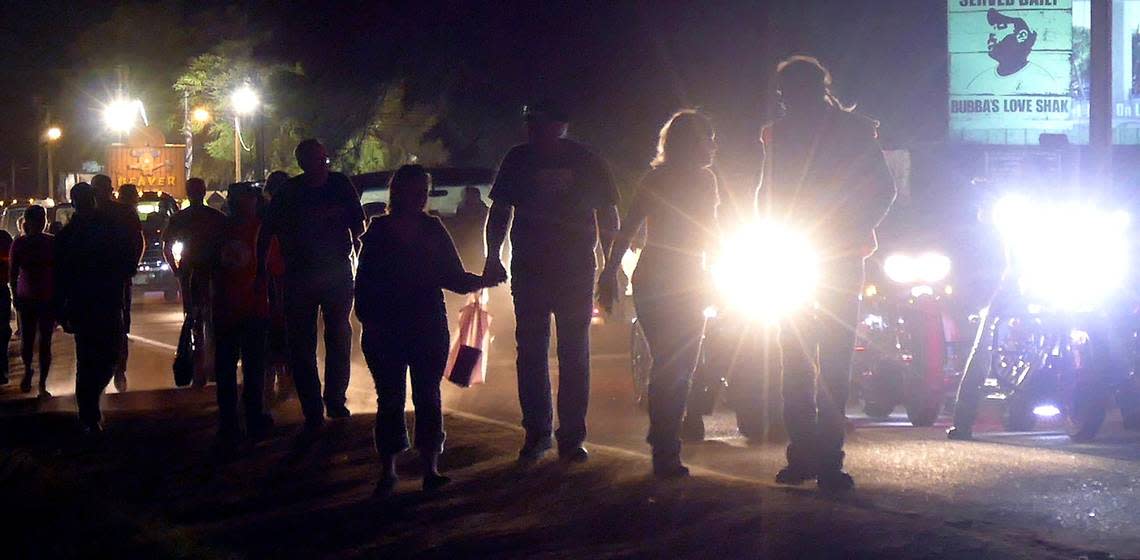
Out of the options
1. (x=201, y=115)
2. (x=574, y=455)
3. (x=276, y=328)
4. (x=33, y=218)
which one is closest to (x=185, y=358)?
(x=276, y=328)

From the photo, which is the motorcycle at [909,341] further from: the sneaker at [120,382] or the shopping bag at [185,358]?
the sneaker at [120,382]

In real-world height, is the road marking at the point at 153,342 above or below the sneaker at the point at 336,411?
below

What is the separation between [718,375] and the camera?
11.0 meters

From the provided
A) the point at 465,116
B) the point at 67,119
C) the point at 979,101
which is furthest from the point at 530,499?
the point at 67,119

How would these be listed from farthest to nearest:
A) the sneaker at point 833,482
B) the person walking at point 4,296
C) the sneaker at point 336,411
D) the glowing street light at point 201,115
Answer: the glowing street light at point 201,115
the person walking at point 4,296
the sneaker at point 336,411
the sneaker at point 833,482

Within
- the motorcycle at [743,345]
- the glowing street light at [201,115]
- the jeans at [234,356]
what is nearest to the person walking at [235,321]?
the jeans at [234,356]

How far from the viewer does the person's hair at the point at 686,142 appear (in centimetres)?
859

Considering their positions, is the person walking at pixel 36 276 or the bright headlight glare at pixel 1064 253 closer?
the bright headlight glare at pixel 1064 253

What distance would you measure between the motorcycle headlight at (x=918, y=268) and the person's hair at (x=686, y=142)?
367 cm

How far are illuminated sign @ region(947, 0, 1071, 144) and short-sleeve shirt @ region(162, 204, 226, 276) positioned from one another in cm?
1843

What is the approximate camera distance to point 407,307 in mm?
8156

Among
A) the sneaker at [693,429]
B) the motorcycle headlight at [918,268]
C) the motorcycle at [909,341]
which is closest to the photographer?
the sneaker at [693,429]

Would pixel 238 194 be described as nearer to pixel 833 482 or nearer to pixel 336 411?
pixel 336 411

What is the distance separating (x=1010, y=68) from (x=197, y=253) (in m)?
20.0
